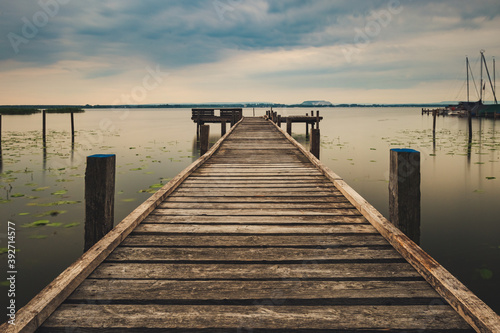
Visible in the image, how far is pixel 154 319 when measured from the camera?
2.04 m

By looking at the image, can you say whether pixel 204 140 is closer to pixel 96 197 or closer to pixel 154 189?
pixel 154 189

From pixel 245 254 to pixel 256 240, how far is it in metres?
0.34

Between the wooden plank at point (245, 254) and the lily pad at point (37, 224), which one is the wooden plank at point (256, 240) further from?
the lily pad at point (37, 224)

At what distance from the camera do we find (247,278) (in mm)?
2510

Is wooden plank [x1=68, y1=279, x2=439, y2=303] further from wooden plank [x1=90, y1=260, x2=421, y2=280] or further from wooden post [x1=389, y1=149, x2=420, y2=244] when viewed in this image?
wooden post [x1=389, y1=149, x2=420, y2=244]

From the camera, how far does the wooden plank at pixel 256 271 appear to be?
8.28 feet

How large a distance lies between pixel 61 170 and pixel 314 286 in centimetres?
1252

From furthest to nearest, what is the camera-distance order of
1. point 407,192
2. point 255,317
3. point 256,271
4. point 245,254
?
point 407,192 < point 245,254 < point 256,271 < point 255,317

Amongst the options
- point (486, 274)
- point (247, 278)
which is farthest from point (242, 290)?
point (486, 274)

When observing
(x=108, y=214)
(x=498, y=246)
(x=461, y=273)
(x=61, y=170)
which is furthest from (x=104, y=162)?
(x=61, y=170)

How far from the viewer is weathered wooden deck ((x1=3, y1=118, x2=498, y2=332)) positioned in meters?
2.02

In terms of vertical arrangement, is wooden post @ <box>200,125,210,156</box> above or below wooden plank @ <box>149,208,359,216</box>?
above

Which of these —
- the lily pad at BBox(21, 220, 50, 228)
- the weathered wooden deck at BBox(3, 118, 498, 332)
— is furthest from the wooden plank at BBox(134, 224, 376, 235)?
the lily pad at BBox(21, 220, 50, 228)

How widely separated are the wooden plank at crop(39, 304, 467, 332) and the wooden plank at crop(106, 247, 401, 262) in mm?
685
